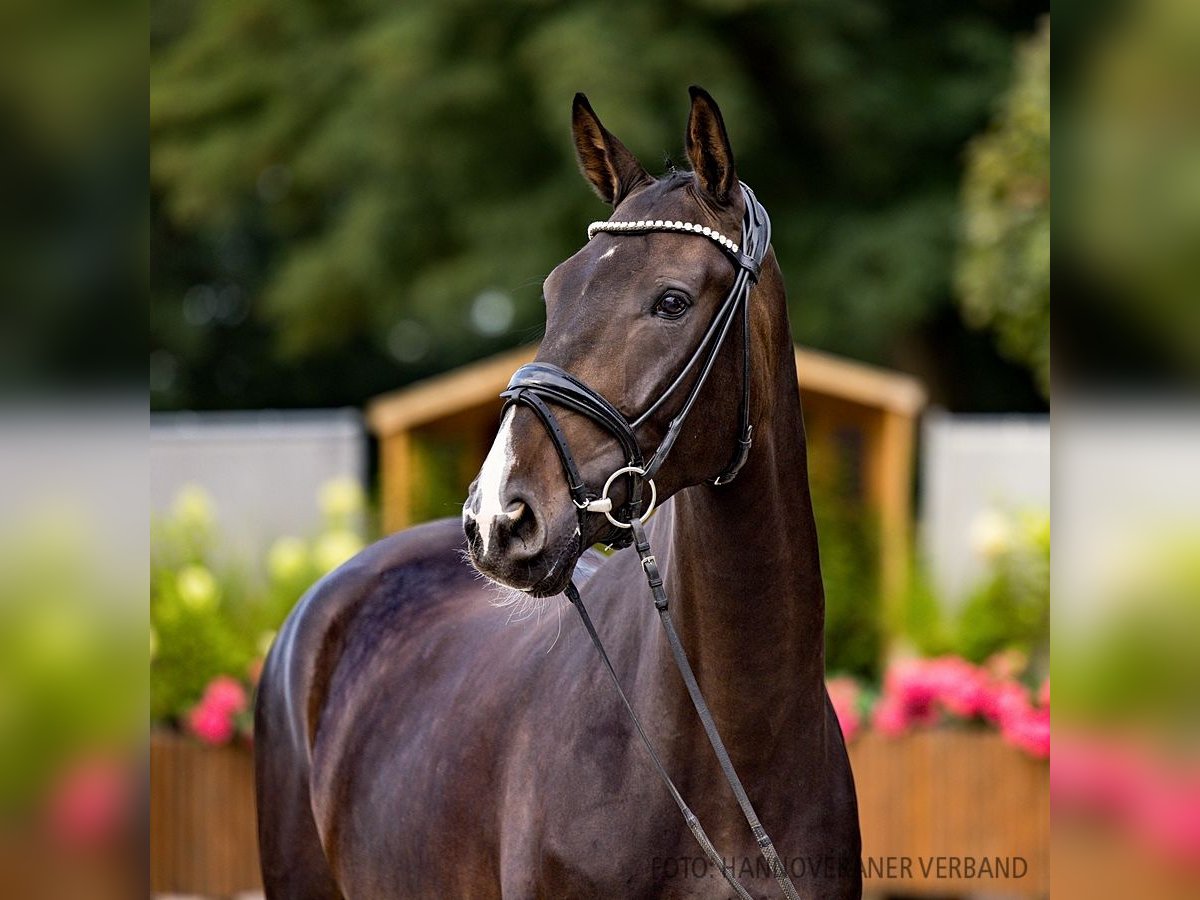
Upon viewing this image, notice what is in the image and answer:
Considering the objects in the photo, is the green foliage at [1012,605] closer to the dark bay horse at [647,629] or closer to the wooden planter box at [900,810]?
the wooden planter box at [900,810]

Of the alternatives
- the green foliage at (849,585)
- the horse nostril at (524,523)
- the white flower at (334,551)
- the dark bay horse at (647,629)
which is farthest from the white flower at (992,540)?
the horse nostril at (524,523)

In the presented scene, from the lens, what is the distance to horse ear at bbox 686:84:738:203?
2.22m

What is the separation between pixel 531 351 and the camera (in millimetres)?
10758

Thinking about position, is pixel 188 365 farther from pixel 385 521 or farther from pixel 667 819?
pixel 667 819

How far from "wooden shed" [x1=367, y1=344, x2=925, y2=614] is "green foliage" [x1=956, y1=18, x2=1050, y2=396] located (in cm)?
106

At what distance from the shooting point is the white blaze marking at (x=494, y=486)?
1986 mm

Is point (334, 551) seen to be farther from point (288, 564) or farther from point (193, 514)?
point (193, 514)

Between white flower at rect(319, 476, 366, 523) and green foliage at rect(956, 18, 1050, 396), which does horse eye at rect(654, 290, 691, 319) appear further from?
green foliage at rect(956, 18, 1050, 396)

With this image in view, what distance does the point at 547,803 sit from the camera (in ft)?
8.05

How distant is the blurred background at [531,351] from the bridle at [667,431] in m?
0.62
